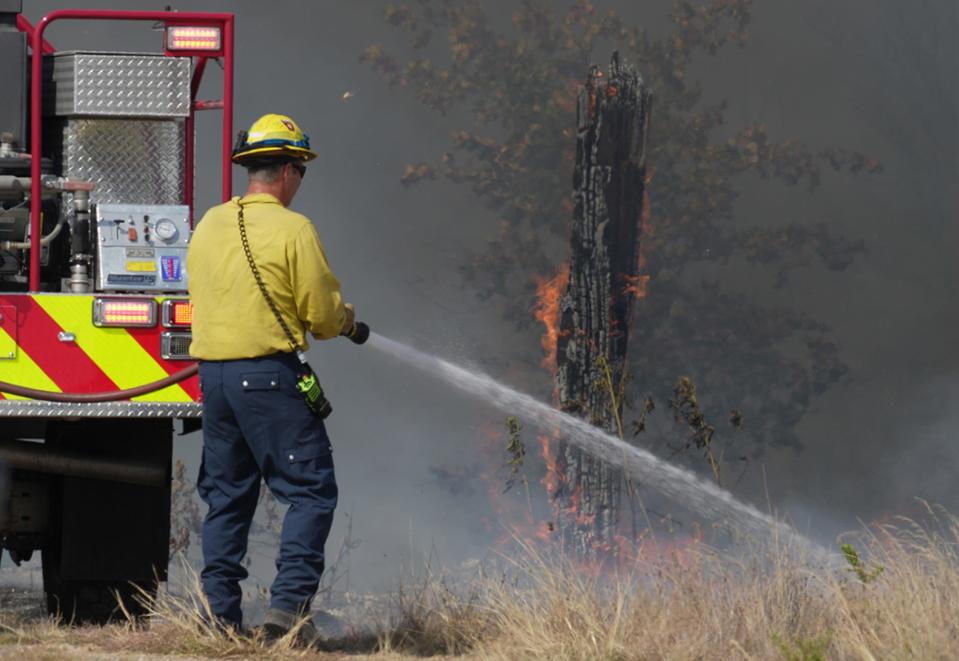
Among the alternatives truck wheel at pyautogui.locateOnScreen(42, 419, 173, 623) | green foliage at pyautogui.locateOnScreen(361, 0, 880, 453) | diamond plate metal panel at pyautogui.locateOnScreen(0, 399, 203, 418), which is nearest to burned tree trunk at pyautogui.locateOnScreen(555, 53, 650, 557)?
green foliage at pyautogui.locateOnScreen(361, 0, 880, 453)


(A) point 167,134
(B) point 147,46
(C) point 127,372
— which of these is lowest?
(C) point 127,372

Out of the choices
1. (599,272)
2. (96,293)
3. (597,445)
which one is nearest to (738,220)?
(599,272)

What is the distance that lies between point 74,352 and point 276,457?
1112 millimetres

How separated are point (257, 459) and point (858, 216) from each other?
512 inches

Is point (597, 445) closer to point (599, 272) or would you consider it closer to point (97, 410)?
point (599, 272)

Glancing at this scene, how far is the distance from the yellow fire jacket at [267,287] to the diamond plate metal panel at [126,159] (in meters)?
1.29

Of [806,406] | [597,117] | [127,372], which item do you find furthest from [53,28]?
[127,372]

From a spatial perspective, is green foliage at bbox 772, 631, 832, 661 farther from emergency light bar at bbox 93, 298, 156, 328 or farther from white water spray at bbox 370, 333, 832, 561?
white water spray at bbox 370, 333, 832, 561

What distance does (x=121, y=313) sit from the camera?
608 cm

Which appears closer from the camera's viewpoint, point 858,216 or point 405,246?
point 405,246

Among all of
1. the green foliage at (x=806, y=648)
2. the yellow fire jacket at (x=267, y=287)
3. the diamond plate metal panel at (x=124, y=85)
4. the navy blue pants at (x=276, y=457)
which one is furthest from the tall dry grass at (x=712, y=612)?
the diamond plate metal panel at (x=124, y=85)

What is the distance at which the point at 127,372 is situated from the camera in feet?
20.0

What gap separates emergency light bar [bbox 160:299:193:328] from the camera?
20.0 feet

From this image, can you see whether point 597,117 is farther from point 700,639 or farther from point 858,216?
point 700,639
